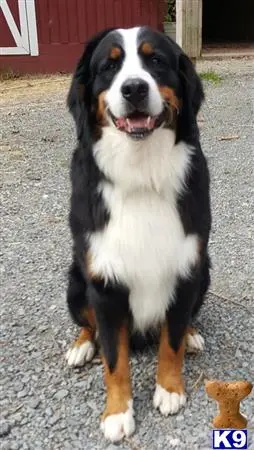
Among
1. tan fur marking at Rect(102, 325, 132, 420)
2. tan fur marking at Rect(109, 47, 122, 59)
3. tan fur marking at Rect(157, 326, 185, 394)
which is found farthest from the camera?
tan fur marking at Rect(157, 326, 185, 394)

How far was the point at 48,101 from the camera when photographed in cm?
849

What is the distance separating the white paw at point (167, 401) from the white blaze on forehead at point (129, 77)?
43.7 inches

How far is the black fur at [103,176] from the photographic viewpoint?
2.32 m

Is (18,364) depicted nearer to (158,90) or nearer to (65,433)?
(65,433)

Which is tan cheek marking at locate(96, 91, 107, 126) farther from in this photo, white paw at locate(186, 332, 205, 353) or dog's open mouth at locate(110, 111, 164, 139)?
white paw at locate(186, 332, 205, 353)

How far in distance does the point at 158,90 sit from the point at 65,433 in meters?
1.33

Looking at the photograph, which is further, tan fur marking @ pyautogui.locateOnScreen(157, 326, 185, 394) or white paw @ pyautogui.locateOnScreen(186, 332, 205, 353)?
white paw @ pyautogui.locateOnScreen(186, 332, 205, 353)

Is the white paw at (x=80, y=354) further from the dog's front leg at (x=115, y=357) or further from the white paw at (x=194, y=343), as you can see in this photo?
the white paw at (x=194, y=343)

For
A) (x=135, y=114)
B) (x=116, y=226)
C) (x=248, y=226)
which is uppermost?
(x=135, y=114)

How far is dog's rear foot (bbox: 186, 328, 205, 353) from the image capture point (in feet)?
9.16

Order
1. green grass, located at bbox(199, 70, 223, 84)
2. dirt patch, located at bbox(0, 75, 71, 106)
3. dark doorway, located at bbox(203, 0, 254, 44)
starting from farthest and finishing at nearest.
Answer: dark doorway, located at bbox(203, 0, 254, 44)
green grass, located at bbox(199, 70, 223, 84)
dirt patch, located at bbox(0, 75, 71, 106)

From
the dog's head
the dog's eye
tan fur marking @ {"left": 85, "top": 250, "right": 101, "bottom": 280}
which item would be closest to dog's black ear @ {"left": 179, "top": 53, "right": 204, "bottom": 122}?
the dog's head

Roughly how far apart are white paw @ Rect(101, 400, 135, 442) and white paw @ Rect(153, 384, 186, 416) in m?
0.14

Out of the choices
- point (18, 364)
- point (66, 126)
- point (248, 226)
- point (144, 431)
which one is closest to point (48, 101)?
point (66, 126)
